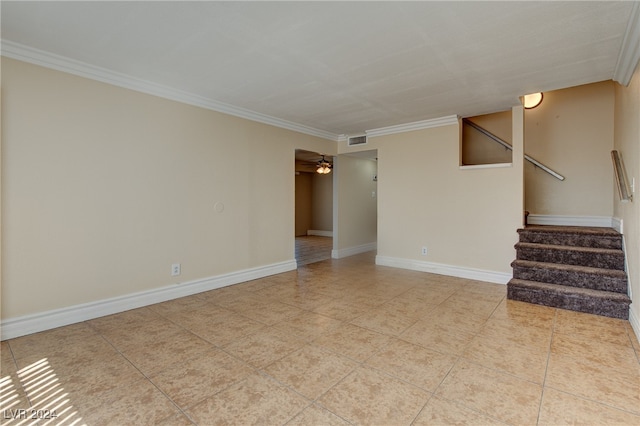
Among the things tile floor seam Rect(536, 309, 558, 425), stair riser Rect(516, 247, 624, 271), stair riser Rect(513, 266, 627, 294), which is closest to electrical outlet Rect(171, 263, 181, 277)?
tile floor seam Rect(536, 309, 558, 425)

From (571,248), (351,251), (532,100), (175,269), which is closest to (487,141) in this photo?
(532,100)

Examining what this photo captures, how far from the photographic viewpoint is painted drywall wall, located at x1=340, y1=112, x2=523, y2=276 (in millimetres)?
4293

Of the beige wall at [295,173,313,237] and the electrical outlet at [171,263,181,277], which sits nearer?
the electrical outlet at [171,263,181,277]

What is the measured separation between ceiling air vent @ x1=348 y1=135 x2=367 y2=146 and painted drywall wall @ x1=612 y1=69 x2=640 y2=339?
140 inches

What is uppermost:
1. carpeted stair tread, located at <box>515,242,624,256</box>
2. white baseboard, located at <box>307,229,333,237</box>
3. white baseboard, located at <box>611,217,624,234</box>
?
white baseboard, located at <box>611,217,624,234</box>

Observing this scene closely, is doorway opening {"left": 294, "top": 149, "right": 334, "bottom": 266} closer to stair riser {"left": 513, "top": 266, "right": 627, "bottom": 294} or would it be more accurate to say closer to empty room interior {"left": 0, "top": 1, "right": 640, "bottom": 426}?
empty room interior {"left": 0, "top": 1, "right": 640, "bottom": 426}

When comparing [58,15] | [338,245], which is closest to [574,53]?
[58,15]

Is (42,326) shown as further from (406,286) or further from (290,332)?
(406,286)

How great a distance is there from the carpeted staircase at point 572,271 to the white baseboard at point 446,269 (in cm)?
48

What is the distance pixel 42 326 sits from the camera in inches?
108

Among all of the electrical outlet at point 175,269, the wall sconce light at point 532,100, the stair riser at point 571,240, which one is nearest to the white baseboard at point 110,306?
the electrical outlet at point 175,269

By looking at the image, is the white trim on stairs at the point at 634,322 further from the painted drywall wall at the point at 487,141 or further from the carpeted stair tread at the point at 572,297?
the painted drywall wall at the point at 487,141

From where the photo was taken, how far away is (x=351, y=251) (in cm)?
662

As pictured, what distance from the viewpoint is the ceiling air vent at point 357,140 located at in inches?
228
